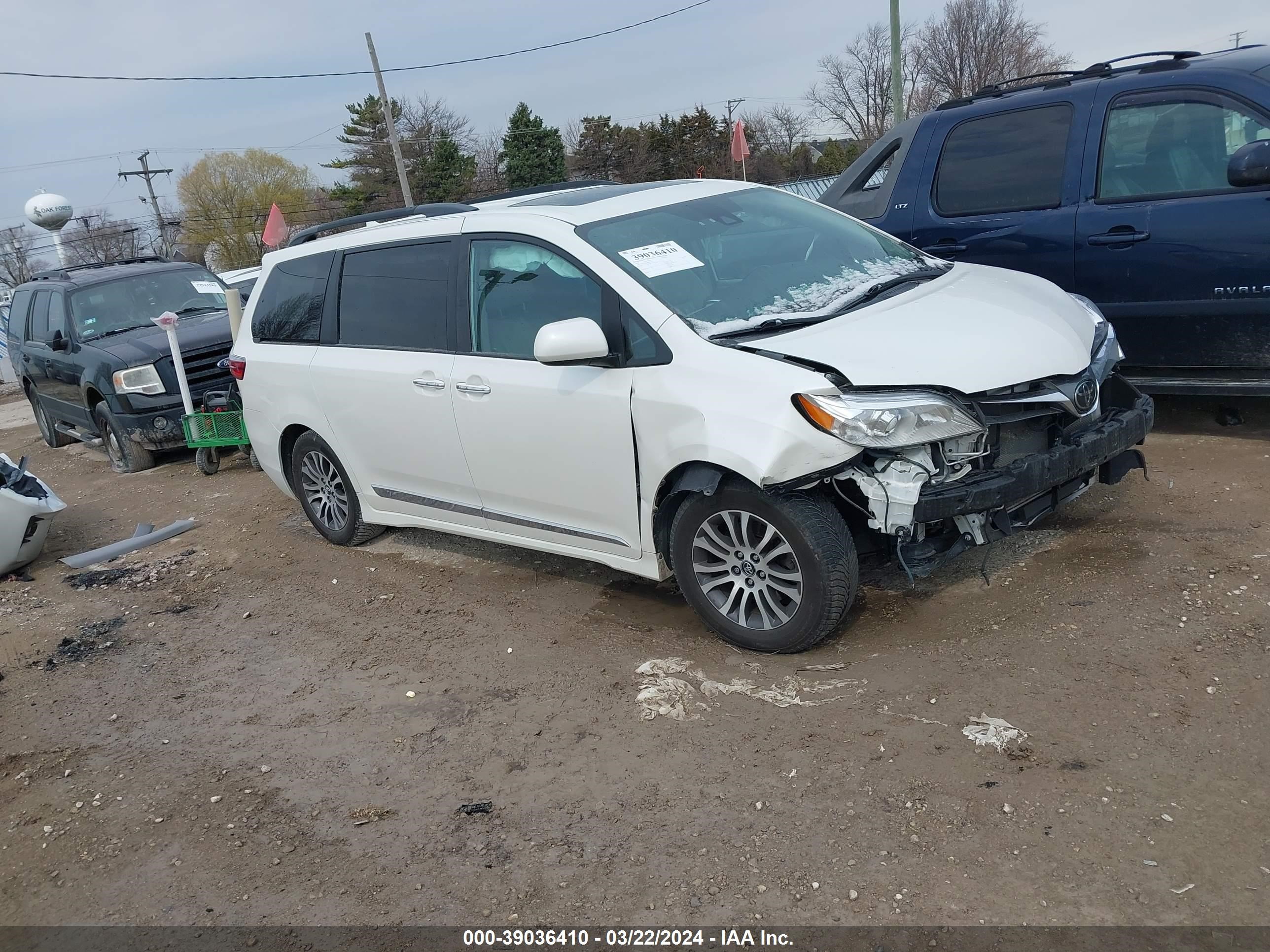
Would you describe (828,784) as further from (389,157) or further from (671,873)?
(389,157)

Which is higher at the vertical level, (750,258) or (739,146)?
(739,146)

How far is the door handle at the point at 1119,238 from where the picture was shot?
546 cm

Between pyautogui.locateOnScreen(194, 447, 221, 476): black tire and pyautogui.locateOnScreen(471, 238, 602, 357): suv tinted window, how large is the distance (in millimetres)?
5457

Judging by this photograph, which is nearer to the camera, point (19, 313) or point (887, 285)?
point (887, 285)

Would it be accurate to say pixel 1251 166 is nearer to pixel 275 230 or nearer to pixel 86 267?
pixel 86 267

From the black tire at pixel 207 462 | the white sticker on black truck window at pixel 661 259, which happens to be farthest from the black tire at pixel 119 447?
the white sticker on black truck window at pixel 661 259

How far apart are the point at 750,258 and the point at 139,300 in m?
8.54

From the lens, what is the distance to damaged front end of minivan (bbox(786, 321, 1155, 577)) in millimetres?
3617

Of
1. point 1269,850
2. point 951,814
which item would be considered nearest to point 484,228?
point 951,814

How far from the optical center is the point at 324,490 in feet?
20.4

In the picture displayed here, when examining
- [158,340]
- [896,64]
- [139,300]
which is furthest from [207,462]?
[896,64]

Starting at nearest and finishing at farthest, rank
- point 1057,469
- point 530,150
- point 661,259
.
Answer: point 1057,469
point 661,259
point 530,150

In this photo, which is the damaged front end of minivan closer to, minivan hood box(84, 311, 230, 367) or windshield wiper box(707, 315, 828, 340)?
windshield wiper box(707, 315, 828, 340)

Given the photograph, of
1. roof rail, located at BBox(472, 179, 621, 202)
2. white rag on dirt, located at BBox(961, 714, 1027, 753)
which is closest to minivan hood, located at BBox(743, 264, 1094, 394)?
white rag on dirt, located at BBox(961, 714, 1027, 753)
